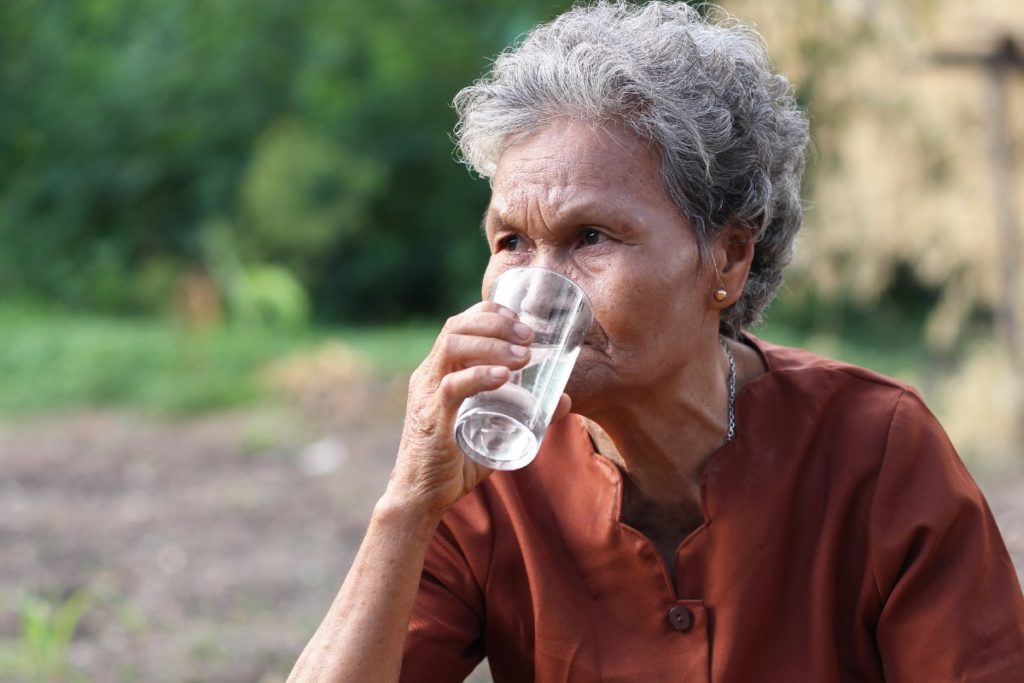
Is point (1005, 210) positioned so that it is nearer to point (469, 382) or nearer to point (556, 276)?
point (556, 276)

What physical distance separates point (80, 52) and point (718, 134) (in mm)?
14975

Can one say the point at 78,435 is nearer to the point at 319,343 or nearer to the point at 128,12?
the point at 319,343

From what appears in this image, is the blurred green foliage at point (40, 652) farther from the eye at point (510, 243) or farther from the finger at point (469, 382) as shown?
the finger at point (469, 382)

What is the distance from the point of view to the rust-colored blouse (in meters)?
2.01

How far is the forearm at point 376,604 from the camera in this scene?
1.97 meters

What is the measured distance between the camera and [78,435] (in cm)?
841

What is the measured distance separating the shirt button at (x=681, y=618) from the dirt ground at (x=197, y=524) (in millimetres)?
2071

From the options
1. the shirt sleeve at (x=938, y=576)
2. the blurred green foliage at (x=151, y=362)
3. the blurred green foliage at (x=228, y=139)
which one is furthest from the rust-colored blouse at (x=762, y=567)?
the blurred green foliage at (x=228, y=139)

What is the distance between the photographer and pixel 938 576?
6.54 ft

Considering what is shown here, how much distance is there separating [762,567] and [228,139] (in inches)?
563

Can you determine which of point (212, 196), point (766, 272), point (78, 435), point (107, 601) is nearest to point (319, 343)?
point (78, 435)

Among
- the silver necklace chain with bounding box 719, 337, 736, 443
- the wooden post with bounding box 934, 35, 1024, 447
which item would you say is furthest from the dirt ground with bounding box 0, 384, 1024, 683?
the silver necklace chain with bounding box 719, 337, 736, 443

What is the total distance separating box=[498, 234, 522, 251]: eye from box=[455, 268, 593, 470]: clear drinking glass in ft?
0.62

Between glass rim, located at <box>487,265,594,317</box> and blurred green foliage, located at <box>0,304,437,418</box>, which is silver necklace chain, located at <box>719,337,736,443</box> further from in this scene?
blurred green foliage, located at <box>0,304,437,418</box>
